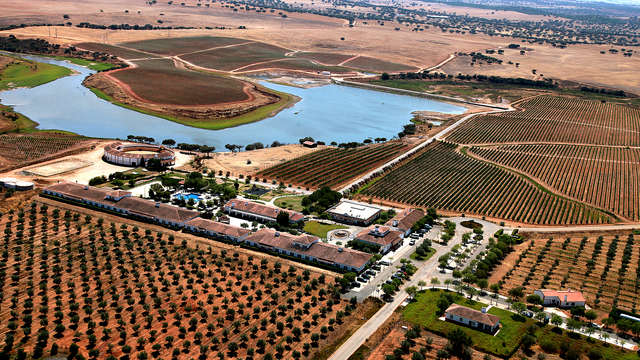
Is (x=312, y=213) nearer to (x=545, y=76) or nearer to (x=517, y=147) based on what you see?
(x=517, y=147)

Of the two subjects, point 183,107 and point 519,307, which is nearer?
point 519,307

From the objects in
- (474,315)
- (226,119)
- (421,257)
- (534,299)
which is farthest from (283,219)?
(226,119)

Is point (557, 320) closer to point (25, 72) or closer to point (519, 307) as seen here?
point (519, 307)

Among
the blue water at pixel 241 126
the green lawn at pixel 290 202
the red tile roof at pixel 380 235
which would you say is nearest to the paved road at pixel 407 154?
the green lawn at pixel 290 202

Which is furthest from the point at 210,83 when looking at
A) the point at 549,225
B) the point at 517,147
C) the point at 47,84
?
the point at 549,225

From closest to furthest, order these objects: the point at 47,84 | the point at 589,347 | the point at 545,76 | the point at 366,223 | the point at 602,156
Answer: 1. the point at 589,347
2. the point at 366,223
3. the point at 602,156
4. the point at 47,84
5. the point at 545,76

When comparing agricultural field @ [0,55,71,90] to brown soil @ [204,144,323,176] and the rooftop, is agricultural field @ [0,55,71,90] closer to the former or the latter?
brown soil @ [204,144,323,176]

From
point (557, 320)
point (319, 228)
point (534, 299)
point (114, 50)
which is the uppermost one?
point (114, 50)
